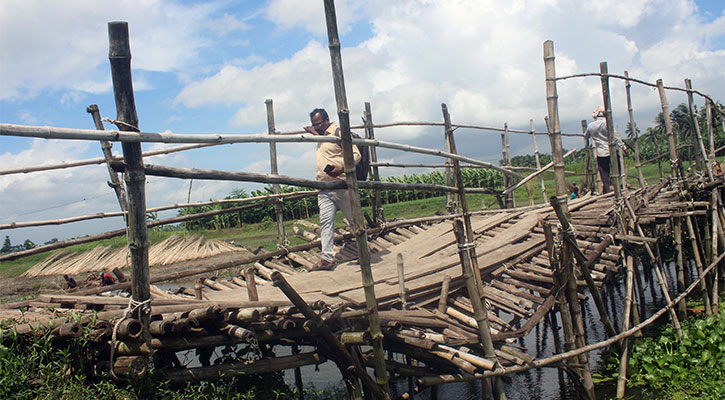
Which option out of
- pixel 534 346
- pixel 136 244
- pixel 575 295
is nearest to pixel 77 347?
pixel 136 244

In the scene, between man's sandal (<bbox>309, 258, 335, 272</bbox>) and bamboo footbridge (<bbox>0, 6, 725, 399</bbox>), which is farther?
man's sandal (<bbox>309, 258, 335, 272</bbox>)

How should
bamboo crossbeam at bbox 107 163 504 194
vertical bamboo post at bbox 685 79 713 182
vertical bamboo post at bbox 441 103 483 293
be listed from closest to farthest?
1. bamboo crossbeam at bbox 107 163 504 194
2. vertical bamboo post at bbox 441 103 483 293
3. vertical bamboo post at bbox 685 79 713 182

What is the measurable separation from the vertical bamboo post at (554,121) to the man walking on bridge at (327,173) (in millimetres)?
2016

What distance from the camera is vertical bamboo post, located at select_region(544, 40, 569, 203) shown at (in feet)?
14.1

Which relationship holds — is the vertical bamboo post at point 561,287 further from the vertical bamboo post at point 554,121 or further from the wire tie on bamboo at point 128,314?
the wire tie on bamboo at point 128,314

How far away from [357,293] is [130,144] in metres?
2.23

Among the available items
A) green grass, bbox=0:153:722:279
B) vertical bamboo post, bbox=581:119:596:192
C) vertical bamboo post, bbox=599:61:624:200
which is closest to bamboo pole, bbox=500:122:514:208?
vertical bamboo post, bbox=581:119:596:192

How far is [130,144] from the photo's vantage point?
2.84 meters

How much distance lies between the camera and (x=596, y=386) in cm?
576

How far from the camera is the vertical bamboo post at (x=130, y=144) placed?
9.29ft

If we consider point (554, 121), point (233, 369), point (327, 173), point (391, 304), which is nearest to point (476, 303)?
point (391, 304)

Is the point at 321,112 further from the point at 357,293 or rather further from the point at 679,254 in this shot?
the point at 679,254

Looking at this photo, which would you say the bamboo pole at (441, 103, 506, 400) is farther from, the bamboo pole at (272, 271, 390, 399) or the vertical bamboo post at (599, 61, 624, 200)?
the vertical bamboo post at (599, 61, 624, 200)

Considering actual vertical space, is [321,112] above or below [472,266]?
above
